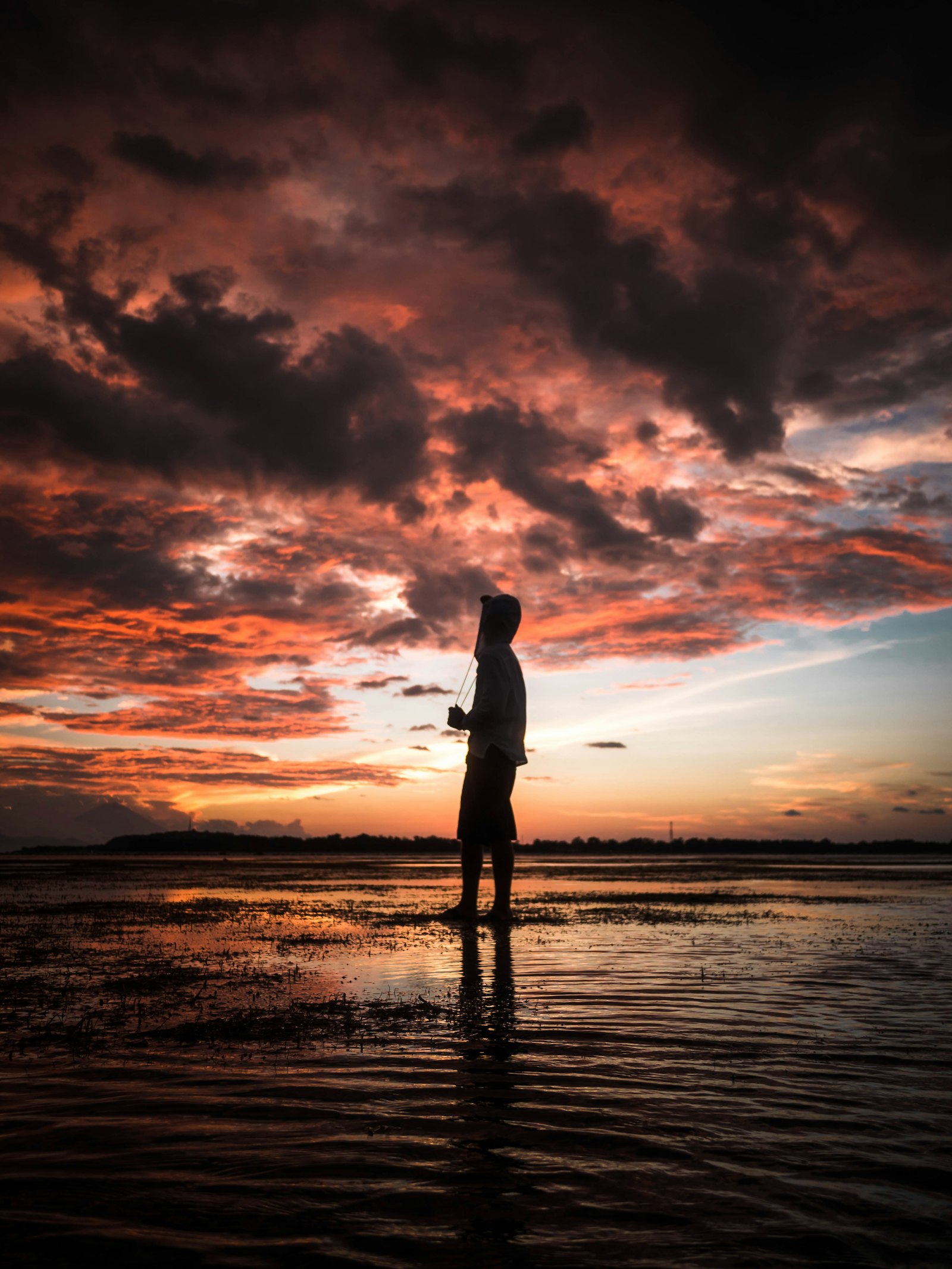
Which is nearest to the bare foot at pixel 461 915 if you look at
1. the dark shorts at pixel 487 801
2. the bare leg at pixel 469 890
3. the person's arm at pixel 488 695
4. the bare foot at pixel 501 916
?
the bare leg at pixel 469 890

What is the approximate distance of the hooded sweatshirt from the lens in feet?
33.9

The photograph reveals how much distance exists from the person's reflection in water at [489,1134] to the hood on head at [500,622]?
6086 mm

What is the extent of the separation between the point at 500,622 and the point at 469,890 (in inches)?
130

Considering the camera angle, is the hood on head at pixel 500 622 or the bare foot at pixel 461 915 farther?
the hood on head at pixel 500 622

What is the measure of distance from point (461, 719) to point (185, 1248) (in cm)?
837

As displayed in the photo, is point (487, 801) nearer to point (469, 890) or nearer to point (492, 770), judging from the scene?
point (492, 770)

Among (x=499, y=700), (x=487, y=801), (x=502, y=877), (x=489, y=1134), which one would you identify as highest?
(x=499, y=700)

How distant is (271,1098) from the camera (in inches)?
122

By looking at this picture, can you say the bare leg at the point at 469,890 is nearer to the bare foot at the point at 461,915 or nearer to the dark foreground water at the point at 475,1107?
the bare foot at the point at 461,915

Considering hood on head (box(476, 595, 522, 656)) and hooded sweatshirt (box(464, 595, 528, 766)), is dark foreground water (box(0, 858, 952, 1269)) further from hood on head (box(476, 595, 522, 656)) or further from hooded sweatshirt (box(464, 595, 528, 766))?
hood on head (box(476, 595, 522, 656))

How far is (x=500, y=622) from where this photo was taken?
1105 cm

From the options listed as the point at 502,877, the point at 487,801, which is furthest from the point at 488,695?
the point at 502,877

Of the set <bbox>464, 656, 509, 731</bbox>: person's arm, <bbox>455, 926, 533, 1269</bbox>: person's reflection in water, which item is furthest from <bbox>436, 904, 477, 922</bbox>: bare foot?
<bbox>455, 926, 533, 1269</bbox>: person's reflection in water

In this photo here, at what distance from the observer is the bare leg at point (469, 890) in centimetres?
959
